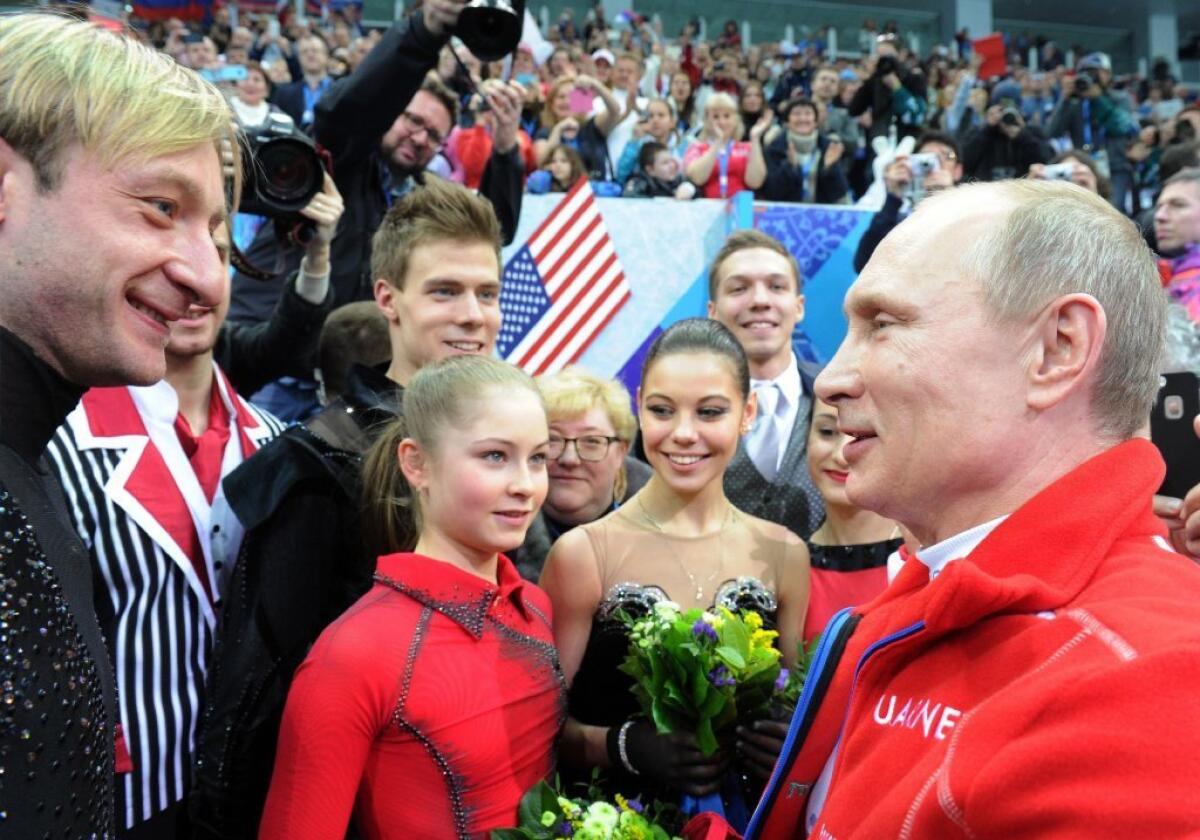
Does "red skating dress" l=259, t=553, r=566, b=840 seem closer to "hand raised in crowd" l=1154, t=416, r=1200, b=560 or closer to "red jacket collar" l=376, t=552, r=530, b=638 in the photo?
"red jacket collar" l=376, t=552, r=530, b=638

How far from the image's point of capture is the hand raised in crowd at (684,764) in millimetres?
2252

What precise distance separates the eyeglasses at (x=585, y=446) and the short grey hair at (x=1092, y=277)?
1947mm

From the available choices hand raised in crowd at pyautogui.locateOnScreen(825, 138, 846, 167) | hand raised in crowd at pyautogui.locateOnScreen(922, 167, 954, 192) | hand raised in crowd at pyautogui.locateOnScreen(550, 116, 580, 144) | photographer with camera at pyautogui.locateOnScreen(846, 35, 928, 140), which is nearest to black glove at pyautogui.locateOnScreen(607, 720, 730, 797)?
hand raised in crowd at pyautogui.locateOnScreen(922, 167, 954, 192)

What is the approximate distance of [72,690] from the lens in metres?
1.30

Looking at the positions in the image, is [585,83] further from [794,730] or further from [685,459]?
[794,730]

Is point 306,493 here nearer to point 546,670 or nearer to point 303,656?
point 303,656

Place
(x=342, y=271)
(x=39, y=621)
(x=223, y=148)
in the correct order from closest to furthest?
(x=39, y=621)
(x=223, y=148)
(x=342, y=271)

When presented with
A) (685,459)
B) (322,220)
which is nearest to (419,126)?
(322,220)

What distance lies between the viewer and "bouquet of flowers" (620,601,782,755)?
2160 mm

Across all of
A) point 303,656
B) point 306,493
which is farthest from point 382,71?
point 303,656

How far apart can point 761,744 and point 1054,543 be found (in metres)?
1.13

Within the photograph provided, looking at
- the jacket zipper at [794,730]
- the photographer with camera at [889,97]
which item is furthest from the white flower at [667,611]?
the photographer with camera at [889,97]

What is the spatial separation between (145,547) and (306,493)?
0.35 m

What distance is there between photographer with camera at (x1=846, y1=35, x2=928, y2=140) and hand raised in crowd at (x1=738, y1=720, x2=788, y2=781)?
1068 centimetres
